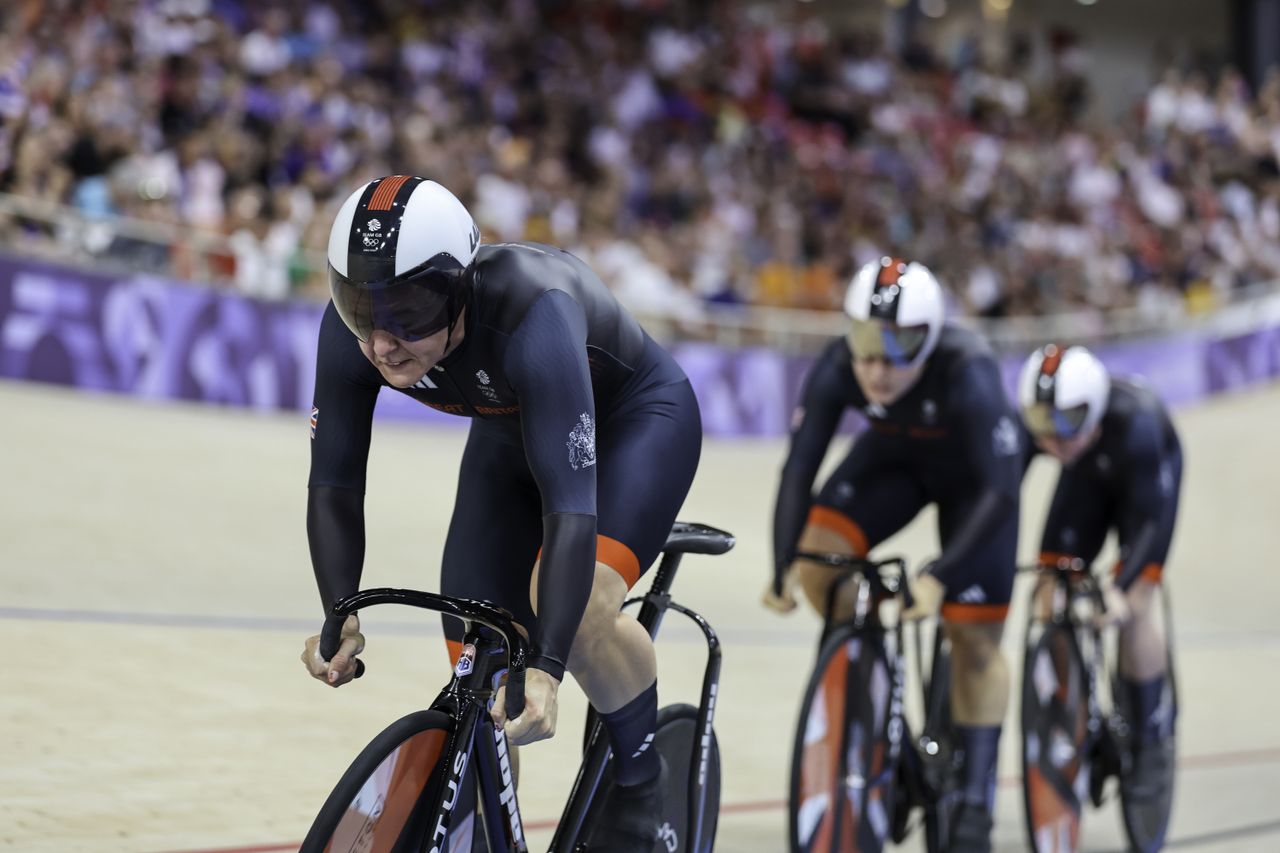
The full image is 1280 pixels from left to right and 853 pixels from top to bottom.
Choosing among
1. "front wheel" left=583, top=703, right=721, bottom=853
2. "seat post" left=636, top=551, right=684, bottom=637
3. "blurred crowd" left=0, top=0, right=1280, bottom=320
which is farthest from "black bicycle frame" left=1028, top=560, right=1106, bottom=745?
"blurred crowd" left=0, top=0, right=1280, bottom=320

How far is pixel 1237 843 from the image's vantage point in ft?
16.3

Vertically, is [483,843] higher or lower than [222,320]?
lower

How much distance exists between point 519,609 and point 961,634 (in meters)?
1.88

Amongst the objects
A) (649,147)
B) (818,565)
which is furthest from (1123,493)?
(649,147)

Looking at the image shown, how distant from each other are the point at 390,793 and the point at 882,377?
6.69 ft

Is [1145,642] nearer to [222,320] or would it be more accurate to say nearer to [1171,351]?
[222,320]

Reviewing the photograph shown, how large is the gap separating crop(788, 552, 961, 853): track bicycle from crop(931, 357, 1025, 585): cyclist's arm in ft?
0.74

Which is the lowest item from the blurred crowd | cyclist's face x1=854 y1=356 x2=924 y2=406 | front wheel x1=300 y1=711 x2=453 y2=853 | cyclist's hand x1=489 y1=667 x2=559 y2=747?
front wheel x1=300 y1=711 x2=453 y2=853

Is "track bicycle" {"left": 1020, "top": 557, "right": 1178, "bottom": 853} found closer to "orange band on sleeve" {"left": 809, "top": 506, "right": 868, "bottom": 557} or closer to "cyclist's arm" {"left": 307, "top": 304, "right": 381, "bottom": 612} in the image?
"orange band on sleeve" {"left": 809, "top": 506, "right": 868, "bottom": 557}

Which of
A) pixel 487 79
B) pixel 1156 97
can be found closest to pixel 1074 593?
pixel 487 79

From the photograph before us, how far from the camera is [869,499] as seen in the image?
4.33 meters

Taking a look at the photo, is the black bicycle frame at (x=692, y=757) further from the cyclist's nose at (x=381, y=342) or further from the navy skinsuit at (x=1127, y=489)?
the navy skinsuit at (x=1127, y=489)

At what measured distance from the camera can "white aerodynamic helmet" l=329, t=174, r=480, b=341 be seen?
2285mm

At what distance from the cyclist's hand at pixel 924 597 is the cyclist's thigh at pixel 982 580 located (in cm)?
31
